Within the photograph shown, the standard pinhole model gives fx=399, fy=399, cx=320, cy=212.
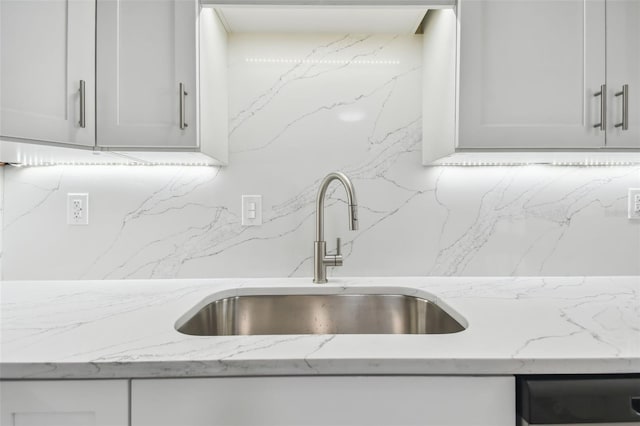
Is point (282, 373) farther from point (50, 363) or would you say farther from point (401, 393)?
point (50, 363)

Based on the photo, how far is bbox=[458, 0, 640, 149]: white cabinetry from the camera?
1.16 meters

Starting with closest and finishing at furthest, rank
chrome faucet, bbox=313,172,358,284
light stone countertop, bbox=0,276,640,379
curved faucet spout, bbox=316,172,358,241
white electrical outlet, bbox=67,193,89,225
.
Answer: light stone countertop, bbox=0,276,640,379
curved faucet spout, bbox=316,172,358,241
chrome faucet, bbox=313,172,358,284
white electrical outlet, bbox=67,193,89,225

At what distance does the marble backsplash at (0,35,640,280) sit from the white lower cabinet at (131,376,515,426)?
2.48 ft

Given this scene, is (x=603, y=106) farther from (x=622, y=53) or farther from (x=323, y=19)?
(x=323, y=19)

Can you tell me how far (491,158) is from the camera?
4.31 feet

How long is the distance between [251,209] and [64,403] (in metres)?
0.86

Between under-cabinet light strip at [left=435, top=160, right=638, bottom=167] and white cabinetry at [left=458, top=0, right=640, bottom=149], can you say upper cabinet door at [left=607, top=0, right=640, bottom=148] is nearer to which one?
white cabinetry at [left=458, top=0, right=640, bottom=149]

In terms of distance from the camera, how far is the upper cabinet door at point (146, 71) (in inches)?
44.7

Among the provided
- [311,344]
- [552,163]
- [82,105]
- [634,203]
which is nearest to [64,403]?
[311,344]

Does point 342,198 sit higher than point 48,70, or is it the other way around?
point 48,70

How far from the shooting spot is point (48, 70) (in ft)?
3.47

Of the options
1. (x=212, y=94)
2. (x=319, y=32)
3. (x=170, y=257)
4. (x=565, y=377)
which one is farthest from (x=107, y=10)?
(x=565, y=377)

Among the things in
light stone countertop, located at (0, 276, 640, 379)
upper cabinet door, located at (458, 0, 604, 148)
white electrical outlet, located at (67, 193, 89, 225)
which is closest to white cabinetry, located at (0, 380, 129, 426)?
light stone countertop, located at (0, 276, 640, 379)

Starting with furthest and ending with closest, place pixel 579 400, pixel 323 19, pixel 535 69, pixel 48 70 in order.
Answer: pixel 323 19, pixel 535 69, pixel 48 70, pixel 579 400
